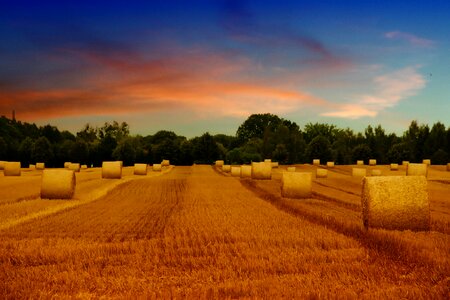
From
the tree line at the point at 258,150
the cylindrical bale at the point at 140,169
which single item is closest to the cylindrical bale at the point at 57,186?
the cylindrical bale at the point at 140,169

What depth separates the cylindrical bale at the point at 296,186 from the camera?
24.6m

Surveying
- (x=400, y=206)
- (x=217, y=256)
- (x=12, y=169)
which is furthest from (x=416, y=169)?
(x=217, y=256)

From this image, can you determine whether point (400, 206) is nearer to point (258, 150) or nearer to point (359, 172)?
point (359, 172)

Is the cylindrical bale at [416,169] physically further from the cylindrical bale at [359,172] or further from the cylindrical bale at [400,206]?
the cylindrical bale at [400,206]

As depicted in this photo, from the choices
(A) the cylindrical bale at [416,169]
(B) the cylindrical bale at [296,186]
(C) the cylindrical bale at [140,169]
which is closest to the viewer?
(B) the cylindrical bale at [296,186]

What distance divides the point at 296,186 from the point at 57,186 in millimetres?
10363

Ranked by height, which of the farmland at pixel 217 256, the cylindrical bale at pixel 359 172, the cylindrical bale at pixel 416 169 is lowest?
the farmland at pixel 217 256

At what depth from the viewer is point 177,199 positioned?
23.8 m

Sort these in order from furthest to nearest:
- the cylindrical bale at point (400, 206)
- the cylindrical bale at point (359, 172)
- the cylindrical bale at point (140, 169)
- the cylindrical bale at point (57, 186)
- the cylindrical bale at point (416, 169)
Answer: the cylindrical bale at point (359, 172), the cylindrical bale at point (140, 169), the cylindrical bale at point (416, 169), the cylindrical bale at point (57, 186), the cylindrical bale at point (400, 206)

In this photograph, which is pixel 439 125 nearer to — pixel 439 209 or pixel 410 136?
pixel 410 136

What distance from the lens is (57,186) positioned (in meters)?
23.1

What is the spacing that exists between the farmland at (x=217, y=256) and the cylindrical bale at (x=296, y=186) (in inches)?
288

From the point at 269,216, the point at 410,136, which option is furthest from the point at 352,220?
the point at 410,136

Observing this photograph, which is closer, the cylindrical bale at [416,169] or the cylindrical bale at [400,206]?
the cylindrical bale at [400,206]
